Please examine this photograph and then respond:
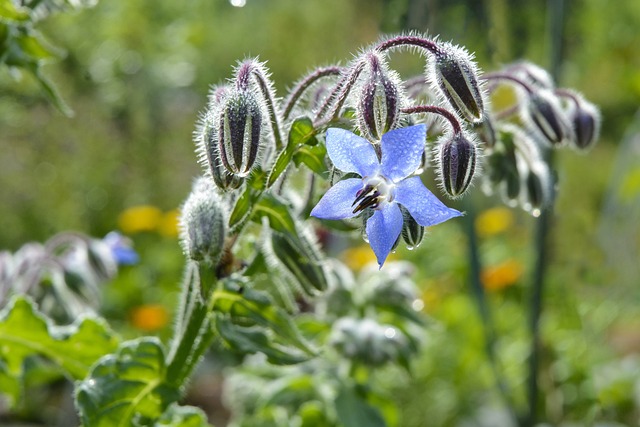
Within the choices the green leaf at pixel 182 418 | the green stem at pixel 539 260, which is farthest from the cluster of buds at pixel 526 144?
the green stem at pixel 539 260

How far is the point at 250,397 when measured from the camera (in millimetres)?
2006

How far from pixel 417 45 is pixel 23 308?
765 millimetres

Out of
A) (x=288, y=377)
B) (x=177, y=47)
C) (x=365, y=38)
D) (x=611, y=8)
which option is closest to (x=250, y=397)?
(x=288, y=377)

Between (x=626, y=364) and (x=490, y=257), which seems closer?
(x=626, y=364)

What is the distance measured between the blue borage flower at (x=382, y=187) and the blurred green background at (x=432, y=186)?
1.20 metres

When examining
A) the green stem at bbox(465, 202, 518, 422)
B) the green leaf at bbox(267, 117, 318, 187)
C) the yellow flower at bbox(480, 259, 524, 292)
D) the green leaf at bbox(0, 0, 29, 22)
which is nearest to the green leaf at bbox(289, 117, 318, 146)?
the green leaf at bbox(267, 117, 318, 187)

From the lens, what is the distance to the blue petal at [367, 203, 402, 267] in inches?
38.2

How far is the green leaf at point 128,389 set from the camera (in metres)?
1.16

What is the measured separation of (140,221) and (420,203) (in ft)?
12.3

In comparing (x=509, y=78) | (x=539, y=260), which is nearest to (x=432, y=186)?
(x=539, y=260)

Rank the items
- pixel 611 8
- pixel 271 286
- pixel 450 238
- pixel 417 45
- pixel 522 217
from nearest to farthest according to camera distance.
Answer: pixel 417 45 < pixel 271 286 < pixel 450 238 < pixel 522 217 < pixel 611 8

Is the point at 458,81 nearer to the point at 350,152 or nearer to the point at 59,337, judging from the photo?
the point at 350,152

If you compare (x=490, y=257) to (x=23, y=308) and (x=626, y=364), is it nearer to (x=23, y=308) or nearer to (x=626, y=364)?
(x=626, y=364)

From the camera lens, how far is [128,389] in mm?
1207
